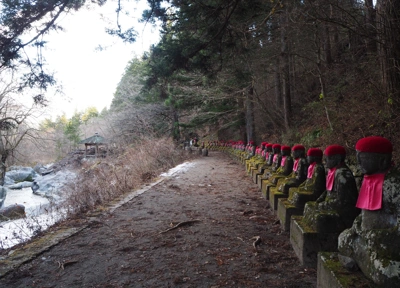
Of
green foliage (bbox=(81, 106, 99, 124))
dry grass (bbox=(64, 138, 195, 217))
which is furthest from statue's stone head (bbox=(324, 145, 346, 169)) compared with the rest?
green foliage (bbox=(81, 106, 99, 124))

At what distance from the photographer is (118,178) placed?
28.5ft

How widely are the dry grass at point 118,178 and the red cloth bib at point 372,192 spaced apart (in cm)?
524

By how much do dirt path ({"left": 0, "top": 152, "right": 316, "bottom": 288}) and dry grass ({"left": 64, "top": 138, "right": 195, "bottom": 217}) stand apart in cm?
105

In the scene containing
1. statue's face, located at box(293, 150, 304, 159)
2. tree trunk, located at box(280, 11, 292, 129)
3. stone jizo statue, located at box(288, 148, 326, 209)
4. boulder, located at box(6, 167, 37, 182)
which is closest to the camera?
stone jizo statue, located at box(288, 148, 326, 209)

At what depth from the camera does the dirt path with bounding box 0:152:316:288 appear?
2.88 metres

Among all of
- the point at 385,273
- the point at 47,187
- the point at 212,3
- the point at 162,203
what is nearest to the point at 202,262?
Result: the point at 385,273

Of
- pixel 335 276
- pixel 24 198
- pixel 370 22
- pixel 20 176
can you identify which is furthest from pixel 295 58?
pixel 20 176

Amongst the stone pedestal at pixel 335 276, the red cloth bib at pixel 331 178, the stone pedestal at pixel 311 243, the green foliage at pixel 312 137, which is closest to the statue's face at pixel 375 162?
the stone pedestal at pixel 335 276

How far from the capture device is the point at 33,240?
170 inches

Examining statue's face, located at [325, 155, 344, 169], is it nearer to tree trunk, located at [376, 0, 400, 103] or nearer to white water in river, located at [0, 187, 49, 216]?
tree trunk, located at [376, 0, 400, 103]

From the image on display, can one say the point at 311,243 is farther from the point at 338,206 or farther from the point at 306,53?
the point at 306,53

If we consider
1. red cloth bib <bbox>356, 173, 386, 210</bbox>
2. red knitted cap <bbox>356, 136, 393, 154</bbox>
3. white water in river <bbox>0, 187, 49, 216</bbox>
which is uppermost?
red knitted cap <bbox>356, 136, 393, 154</bbox>

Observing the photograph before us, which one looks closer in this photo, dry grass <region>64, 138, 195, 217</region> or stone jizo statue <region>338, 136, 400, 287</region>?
stone jizo statue <region>338, 136, 400, 287</region>

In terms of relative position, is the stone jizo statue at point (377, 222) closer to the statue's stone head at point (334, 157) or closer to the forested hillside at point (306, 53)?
the statue's stone head at point (334, 157)
